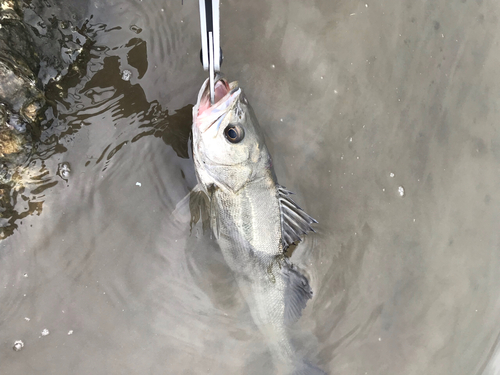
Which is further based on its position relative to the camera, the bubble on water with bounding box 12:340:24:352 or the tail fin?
the tail fin

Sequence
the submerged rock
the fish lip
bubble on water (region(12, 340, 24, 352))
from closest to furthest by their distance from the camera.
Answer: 1. the submerged rock
2. the fish lip
3. bubble on water (region(12, 340, 24, 352))

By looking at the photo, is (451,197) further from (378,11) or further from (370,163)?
(378,11)

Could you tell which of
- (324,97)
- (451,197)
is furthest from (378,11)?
(451,197)

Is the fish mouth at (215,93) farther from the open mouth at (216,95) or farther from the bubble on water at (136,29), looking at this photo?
the bubble on water at (136,29)

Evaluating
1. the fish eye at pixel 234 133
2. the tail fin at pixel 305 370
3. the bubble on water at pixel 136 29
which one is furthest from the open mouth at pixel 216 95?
the tail fin at pixel 305 370

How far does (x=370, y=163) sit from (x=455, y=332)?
2.31 m

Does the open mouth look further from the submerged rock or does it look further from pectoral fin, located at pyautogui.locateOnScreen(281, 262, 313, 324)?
pectoral fin, located at pyautogui.locateOnScreen(281, 262, 313, 324)

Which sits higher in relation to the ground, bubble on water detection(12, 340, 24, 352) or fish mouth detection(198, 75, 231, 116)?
fish mouth detection(198, 75, 231, 116)

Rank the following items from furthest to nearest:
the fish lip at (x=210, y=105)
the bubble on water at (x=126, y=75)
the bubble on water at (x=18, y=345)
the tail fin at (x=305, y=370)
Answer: the tail fin at (x=305, y=370)
the bubble on water at (x=126, y=75)
the bubble on water at (x=18, y=345)
the fish lip at (x=210, y=105)

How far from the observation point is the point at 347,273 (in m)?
3.73

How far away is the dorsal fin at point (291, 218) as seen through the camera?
121 inches

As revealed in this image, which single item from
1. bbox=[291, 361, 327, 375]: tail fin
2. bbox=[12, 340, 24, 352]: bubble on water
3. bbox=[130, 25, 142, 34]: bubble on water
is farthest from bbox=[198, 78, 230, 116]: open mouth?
bbox=[291, 361, 327, 375]: tail fin

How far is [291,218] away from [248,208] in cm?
41

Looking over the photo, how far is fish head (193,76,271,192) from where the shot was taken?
2.78m
